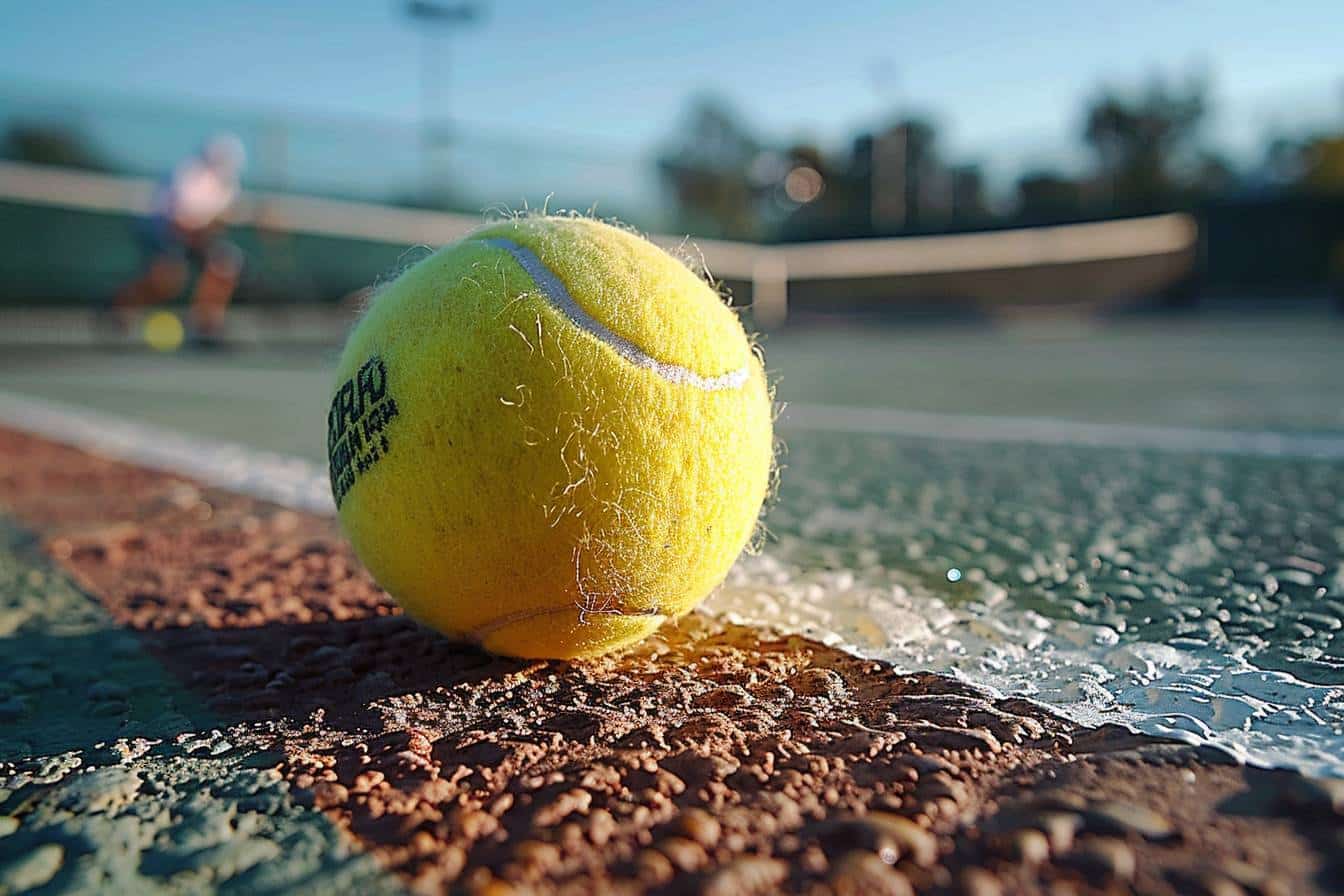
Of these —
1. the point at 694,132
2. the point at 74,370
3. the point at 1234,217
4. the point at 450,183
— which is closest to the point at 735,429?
the point at 74,370

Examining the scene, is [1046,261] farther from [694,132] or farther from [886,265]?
[694,132]

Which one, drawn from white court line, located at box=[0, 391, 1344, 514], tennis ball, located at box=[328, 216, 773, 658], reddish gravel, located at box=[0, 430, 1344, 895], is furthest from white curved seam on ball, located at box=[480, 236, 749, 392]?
white court line, located at box=[0, 391, 1344, 514]

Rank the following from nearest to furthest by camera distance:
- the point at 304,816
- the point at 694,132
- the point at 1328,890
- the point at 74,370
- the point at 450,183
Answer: the point at 1328,890, the point at 304,816, the point at 74,370, the point at 450,183, the point at 694,132

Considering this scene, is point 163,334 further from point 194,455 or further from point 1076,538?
point 1076,538

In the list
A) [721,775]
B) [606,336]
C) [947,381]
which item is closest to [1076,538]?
[606,336]

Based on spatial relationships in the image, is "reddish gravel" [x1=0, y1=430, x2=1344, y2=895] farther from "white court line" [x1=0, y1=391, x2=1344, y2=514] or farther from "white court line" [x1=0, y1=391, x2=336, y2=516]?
"white court line" [x1=0, y1=391, x2=1344, y2=514]
